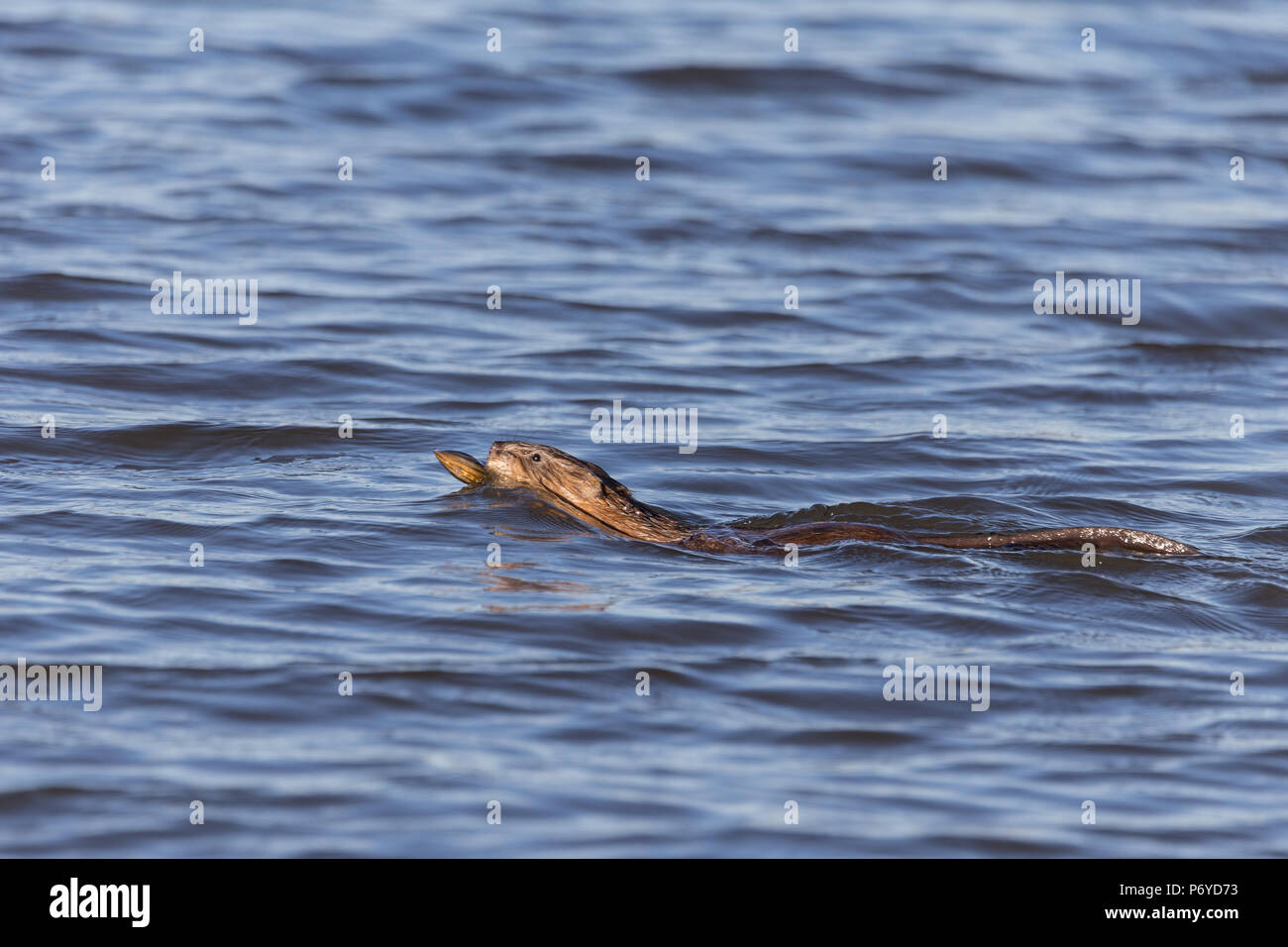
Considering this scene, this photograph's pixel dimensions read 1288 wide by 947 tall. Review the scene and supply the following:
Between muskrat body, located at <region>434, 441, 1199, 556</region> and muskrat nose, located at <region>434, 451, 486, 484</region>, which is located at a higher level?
muskrat nose, located at <region>434, 451, 486, 484</region>

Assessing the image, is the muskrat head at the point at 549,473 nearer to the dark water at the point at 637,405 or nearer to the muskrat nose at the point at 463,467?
the muskrat nose at the point at 463,467

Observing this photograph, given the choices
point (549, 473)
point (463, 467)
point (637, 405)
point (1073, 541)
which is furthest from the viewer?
point (637, 405)

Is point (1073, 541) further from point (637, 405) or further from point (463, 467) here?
point (637, 405)

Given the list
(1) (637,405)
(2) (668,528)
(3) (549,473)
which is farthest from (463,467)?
(1) (637,405)

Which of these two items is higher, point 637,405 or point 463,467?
point 637,405

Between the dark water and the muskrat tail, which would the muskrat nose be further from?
the muskrat tail

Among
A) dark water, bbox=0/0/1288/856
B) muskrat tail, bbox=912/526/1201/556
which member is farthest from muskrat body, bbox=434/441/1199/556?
dark water, bbox=0/0/1288/856
